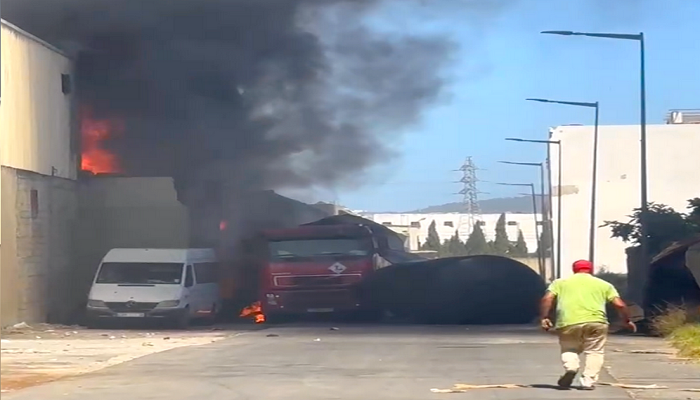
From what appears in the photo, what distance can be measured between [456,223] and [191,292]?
303 feet

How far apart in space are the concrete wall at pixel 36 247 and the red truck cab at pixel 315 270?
5414 mm

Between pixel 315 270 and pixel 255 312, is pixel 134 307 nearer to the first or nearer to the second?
pixel 315 270

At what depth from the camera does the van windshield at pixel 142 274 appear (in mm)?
27000

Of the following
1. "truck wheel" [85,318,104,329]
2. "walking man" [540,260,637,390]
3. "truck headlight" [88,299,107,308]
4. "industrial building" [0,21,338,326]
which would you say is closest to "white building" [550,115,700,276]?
"industrial building" [0,21,338,326]

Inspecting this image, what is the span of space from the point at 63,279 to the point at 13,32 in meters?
7.13

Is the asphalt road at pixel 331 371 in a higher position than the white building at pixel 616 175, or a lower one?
lower

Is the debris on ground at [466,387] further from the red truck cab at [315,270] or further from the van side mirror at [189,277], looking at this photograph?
the red truck cab at [315,270]

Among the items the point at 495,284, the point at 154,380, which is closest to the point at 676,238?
the point at 495,284

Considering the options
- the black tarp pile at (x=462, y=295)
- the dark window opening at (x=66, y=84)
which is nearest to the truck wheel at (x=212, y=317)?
the black tarp pile at (x=462, y=295)

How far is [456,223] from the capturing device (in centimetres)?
11856

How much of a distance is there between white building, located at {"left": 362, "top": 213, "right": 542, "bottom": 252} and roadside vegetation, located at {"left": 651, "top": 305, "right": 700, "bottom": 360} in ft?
238

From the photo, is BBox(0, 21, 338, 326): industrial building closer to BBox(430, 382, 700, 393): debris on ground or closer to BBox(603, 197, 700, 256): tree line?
BBox(603, 197, 700, 256): tree line

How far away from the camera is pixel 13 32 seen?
27234mm

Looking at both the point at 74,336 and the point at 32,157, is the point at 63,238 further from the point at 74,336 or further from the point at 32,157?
the point at 74,336
